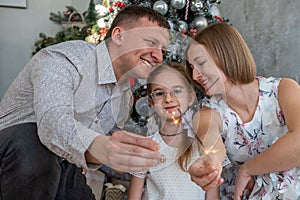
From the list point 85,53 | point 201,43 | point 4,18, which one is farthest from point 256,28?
point 4,18

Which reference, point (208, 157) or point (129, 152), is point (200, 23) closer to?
point (208, 157)

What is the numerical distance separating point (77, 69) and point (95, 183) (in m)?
0.82

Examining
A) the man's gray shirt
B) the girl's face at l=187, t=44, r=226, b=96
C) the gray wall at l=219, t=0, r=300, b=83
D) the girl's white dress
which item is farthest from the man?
the gray wall at l=219, t=0, r=300, b=83

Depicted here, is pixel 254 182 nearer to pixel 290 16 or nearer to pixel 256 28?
pixel 290 16

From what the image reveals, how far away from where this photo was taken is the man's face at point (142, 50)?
79 centimetres

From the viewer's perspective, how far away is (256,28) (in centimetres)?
229

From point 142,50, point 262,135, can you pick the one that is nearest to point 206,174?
point 142,50

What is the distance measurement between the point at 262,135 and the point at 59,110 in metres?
0.72

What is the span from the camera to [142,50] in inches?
31.5

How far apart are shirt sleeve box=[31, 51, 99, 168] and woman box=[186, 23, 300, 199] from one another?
34cm

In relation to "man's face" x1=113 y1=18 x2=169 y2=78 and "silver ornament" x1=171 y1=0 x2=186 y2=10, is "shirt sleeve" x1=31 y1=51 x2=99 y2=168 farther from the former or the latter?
"silver ornament" x1=171 y1=0 x2=186 y2=10

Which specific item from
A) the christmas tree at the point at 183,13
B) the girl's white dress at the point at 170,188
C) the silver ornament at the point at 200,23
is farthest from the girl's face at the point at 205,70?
the silver ornament at the point at 200,23

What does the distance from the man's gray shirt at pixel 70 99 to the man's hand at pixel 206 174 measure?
6.8 inches

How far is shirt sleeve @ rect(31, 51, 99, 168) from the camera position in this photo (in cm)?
70
